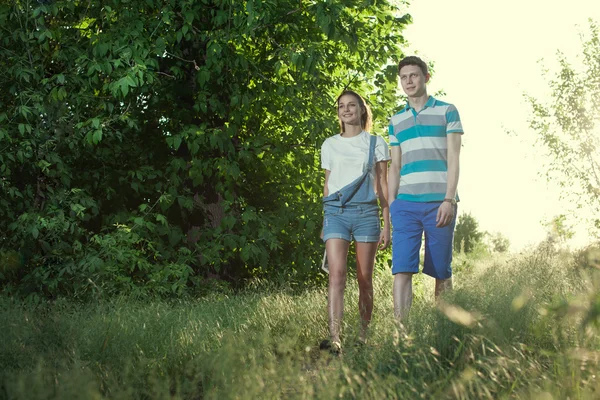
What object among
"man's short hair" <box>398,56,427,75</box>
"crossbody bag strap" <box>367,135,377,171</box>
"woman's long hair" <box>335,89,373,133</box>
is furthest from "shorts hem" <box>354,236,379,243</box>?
"man's short hair" <box>398,56,427,75</box>

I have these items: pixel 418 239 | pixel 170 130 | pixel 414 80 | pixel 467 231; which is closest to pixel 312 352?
pixel 418 239

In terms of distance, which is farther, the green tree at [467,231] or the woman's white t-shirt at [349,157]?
the green tree at [467,231]

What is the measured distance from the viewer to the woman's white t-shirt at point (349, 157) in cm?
554

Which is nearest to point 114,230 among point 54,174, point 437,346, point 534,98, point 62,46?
point 54,174

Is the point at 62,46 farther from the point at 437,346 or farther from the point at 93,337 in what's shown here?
the point at 437,346

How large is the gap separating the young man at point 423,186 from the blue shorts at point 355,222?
18cm

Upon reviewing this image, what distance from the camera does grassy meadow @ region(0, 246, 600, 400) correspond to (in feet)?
10.8

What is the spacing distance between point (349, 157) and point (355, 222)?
1.71 ft

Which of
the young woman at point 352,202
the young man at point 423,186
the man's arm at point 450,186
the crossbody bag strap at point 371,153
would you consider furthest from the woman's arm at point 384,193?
the man's arm at point 450,186

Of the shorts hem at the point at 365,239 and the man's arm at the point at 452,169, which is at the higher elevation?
the man's arm at the point at 452,169

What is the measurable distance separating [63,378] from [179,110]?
6.14 metres

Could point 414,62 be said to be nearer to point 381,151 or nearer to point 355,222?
point 381,151

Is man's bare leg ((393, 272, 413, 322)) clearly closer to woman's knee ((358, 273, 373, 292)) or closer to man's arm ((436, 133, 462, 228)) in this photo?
woman's knee ((358, 273, 373, 292))

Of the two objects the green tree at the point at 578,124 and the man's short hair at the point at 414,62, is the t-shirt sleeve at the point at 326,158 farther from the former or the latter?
the green tree at the point at 578,124
